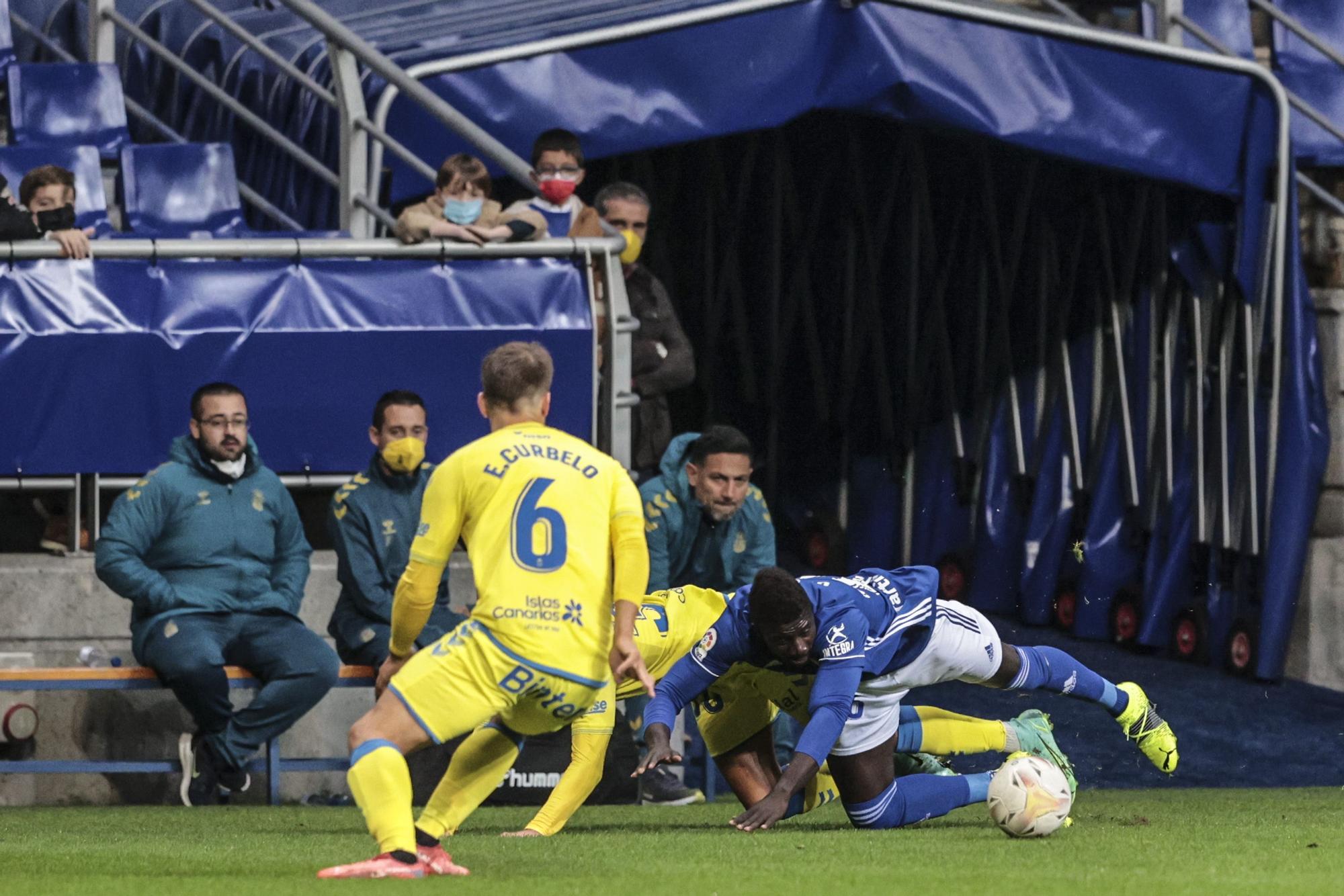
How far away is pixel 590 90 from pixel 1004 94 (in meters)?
2.12

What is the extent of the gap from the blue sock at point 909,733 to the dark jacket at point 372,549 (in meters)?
2.27

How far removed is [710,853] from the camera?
749 centimetres

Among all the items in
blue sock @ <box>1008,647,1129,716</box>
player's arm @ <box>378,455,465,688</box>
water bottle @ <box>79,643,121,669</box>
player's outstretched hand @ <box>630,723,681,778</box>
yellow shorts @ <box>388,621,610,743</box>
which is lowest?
water bottle @ <box>79,643,121,669</box>

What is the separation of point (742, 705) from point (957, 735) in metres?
0.82

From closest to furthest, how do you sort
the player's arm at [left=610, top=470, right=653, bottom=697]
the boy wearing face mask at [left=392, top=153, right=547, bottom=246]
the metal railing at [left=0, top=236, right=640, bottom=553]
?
the player's arm at [left=610, top=470, right=653, bottom=697] < the metal railing at [left=0, top=236, right=640, bottom=553] < the boy wearing face mask at [left=392, top=153, right=547, bottom=246]

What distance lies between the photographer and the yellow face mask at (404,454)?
1040cm

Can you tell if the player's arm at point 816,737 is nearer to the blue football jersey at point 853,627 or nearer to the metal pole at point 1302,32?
the blue football jersey at point 853,627

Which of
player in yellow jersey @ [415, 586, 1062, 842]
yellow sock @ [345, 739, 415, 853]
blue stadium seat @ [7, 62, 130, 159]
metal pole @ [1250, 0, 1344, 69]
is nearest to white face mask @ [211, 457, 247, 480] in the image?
player in yellow jersey @ [415, 586, 1062, 842]

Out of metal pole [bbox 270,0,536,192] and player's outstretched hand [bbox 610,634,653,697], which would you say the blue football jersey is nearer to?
player's outstretched hand [bbox 610,634,653,697]

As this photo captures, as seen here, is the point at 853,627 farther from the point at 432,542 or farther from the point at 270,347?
the point at 270,347

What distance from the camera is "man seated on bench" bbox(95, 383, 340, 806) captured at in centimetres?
1001

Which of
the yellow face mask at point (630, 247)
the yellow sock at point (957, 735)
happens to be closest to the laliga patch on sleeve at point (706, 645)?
the yellow sock at point (957, 735)

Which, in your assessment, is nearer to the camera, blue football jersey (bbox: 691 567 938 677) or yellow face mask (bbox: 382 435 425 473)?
blue football jersey (bbox: 691 567 938 677)

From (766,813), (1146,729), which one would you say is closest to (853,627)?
(766,813)
